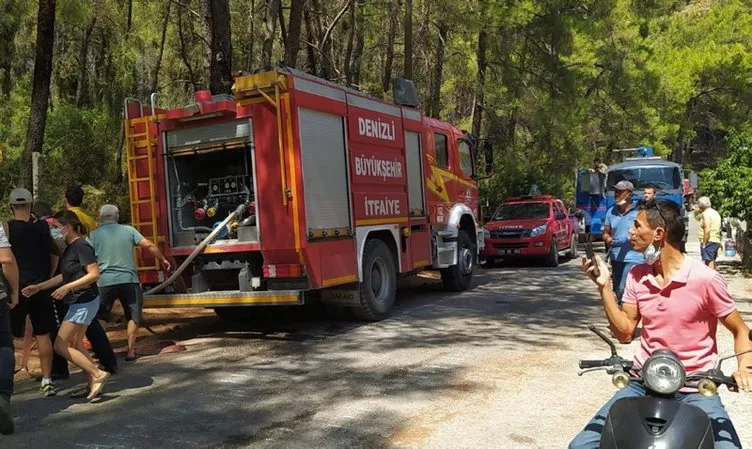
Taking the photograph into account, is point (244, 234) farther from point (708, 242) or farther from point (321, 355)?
point (708, 242)

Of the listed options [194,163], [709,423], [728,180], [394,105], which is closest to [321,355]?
[194,163]

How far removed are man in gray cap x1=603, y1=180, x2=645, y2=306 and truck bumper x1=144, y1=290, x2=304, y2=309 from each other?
358 centimetres

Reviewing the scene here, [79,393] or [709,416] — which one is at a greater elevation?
[709,416]

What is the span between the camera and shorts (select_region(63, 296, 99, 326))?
229 inches

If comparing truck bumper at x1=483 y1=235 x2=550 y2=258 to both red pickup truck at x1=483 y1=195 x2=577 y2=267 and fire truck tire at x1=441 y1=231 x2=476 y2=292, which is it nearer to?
red pickup truck at x1=483 y1=195 x2=577 y2=267

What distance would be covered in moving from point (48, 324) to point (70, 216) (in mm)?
981

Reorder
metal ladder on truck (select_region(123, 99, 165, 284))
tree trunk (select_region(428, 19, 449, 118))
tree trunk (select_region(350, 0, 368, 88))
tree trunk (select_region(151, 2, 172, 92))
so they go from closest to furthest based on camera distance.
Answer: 1. metal ladder on truck (select_region(123, 99, 165, 284))
2. tree trunk (select_region(428, 19, 449, 118))
3. tree trunk (select_region(350, 0, 368, 88))
4. tree trunk (select_region(151, 2, 172, 92))

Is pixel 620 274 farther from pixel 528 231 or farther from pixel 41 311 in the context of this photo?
pixel 528 231

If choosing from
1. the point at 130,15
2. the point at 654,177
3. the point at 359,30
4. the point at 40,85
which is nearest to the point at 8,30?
the point at 130,15

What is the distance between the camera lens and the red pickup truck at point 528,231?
677 inches

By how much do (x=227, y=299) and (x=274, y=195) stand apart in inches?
53.7

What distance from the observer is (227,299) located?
8.27 metres

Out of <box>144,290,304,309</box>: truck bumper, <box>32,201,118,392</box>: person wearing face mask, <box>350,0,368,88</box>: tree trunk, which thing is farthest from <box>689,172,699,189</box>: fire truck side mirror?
<box>32,201,118,392</box>: person wearing face mask

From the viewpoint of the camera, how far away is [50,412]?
566 cm
